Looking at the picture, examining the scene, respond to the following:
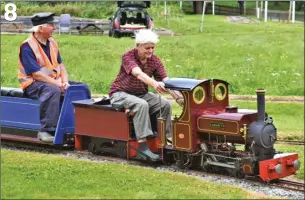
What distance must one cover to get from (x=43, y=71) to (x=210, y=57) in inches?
500

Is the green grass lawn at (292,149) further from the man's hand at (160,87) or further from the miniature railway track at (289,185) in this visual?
the man's hand at (160,87)

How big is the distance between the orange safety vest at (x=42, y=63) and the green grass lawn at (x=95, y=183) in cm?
175

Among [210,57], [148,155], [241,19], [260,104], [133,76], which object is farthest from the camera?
[241,19]

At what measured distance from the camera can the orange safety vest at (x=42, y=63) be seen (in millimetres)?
10656

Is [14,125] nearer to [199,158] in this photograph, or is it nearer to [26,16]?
[199,158]

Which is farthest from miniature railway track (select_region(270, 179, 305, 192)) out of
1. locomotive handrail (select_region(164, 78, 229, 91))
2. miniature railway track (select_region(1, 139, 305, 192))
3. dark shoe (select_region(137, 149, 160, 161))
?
dark shoe (select_region(137, 149, 160, 161))

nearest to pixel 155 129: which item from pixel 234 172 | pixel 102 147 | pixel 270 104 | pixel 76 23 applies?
pixel 102 147

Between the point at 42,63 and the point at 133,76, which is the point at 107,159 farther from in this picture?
the point at 42,63

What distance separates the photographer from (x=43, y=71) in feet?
35.4

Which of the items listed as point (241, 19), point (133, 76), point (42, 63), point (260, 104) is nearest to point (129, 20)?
point (241, 19)

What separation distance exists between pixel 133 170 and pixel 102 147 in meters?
1.53

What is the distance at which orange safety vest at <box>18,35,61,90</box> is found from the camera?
35.0 ft

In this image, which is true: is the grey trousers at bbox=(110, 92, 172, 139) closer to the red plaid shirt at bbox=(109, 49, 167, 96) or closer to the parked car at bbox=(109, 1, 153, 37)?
the red plaid shirt at bbox=(109, 49, 167, 96)

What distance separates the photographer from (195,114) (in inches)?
362
